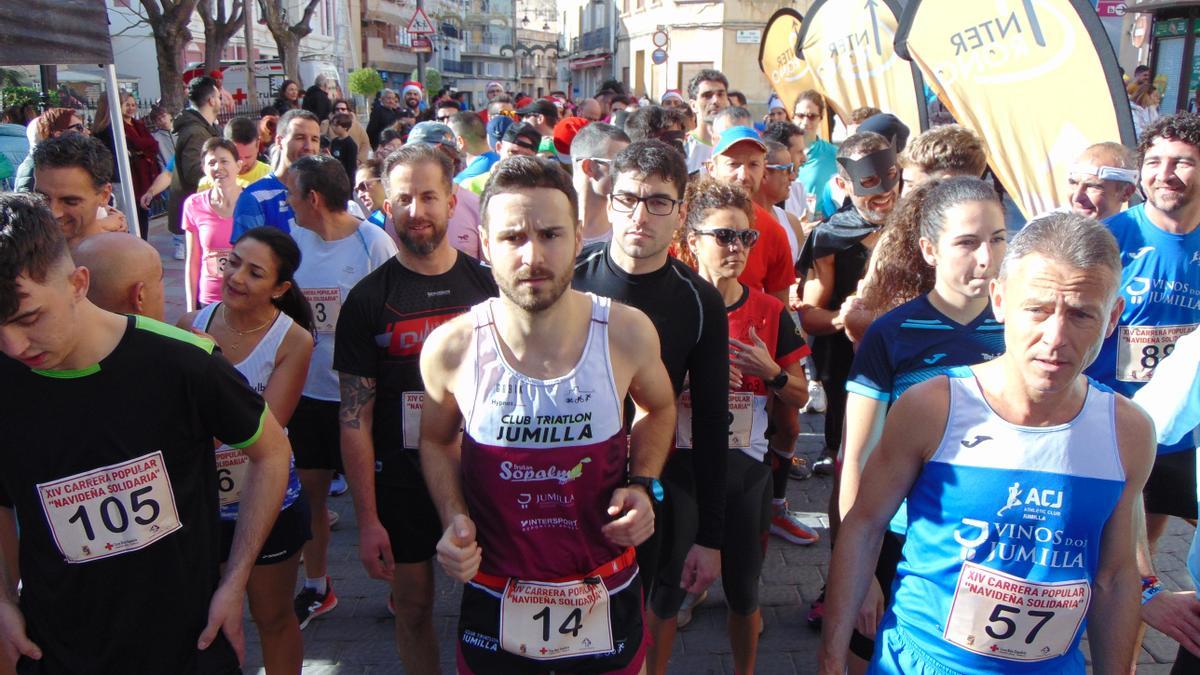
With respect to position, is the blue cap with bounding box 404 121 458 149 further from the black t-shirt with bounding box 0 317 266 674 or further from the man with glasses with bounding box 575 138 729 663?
the black t-shirt with bounding box 0 317 266 674

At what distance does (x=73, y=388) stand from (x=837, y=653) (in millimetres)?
1933

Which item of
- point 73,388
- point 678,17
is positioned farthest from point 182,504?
point 678,17

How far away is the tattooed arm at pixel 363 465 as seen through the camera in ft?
9.24

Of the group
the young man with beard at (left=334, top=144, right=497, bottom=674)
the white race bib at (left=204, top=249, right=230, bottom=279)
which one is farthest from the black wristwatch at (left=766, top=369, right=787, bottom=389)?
the white race bib at (left=204, top=249, right=230, bottom=279)

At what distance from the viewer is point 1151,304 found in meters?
3.36

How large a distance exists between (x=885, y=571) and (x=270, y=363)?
2.25 metres

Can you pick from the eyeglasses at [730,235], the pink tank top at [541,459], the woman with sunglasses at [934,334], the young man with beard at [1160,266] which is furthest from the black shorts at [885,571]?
the young man with beard at [1160,266]

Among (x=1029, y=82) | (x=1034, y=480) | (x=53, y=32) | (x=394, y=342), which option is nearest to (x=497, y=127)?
(x=53, y=32)

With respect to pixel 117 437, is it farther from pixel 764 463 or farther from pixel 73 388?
pixel 764 463

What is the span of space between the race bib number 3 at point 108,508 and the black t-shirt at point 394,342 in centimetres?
91

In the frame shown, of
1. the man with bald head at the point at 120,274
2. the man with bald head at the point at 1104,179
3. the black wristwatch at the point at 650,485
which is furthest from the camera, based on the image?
the man with bald head at the point at 1104,179

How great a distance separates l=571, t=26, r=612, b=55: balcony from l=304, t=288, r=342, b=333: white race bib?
5445 centimetres

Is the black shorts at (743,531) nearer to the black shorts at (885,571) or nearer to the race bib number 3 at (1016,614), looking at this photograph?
the black shorts at (885,571)

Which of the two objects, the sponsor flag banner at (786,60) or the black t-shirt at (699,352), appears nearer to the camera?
the black t-shirt at (699,352)
